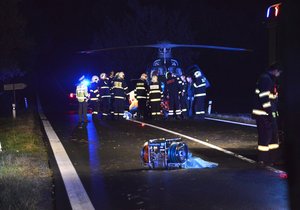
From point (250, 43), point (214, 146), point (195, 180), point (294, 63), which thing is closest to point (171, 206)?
point (195, 180)

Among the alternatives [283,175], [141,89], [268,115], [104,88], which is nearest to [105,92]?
[104,88]

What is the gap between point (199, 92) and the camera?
19.4 metres

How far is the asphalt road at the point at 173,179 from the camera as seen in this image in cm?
702

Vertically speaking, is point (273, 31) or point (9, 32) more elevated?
point (9, 32)

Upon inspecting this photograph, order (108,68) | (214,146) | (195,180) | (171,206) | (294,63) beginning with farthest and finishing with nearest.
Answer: (108,68), (214,146), (195,180), (171,206), (294,63)

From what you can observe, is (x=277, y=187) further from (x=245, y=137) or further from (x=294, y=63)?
(x=245, y=137)

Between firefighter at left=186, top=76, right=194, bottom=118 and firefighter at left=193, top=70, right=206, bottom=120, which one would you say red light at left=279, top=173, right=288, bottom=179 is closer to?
firefighter at left=193, top=70, right=206, bottom=120

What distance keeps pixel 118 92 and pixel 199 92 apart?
308 cm

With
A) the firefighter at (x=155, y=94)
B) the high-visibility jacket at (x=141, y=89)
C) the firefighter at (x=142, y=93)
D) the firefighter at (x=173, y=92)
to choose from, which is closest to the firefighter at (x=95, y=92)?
the firefighter at (x=142, y=93)

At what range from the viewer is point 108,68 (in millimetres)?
40906

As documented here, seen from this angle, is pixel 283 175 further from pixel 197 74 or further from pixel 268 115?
pixel 197 74

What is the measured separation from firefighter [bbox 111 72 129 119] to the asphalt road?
5.65 meters

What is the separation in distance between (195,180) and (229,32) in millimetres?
30437

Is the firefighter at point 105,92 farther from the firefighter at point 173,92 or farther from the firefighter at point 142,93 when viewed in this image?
the firefighter at point 173,92
